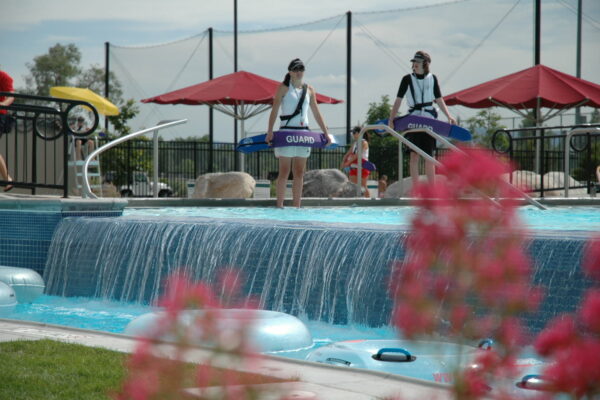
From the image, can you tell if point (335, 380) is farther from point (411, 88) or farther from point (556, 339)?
point (411, 88)

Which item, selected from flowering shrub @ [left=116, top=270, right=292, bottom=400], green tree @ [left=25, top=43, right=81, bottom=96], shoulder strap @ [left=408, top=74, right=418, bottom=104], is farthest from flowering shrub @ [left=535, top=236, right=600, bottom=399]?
green tree @ [left=25, top=43, right=81, bottom=96]

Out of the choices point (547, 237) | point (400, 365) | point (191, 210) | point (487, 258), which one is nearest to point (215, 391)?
point (487, 258)

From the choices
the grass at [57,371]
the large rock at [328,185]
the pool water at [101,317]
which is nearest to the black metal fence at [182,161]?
the large rock at [328,185]

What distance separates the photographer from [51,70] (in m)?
72.2

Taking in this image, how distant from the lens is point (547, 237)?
6.57 m

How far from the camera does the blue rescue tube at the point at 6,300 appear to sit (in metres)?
7.70

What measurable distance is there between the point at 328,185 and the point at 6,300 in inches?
478

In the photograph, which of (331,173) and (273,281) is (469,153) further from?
(331,173)

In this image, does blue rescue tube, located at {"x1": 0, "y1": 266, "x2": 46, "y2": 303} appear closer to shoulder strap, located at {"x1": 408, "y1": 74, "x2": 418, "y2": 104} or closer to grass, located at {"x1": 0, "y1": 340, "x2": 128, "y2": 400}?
grass, located at {"x1": 0, "y1": 340, "x2": 128, "y2": 400}

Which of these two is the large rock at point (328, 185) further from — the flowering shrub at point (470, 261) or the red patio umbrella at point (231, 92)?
the flowering shrub at point (470, 261)

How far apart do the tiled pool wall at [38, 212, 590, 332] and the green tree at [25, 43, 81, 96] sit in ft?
209

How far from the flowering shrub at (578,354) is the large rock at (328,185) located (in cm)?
1717

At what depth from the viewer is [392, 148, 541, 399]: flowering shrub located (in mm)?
1726

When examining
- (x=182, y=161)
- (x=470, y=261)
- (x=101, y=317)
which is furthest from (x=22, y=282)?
(x=182, y=161)
